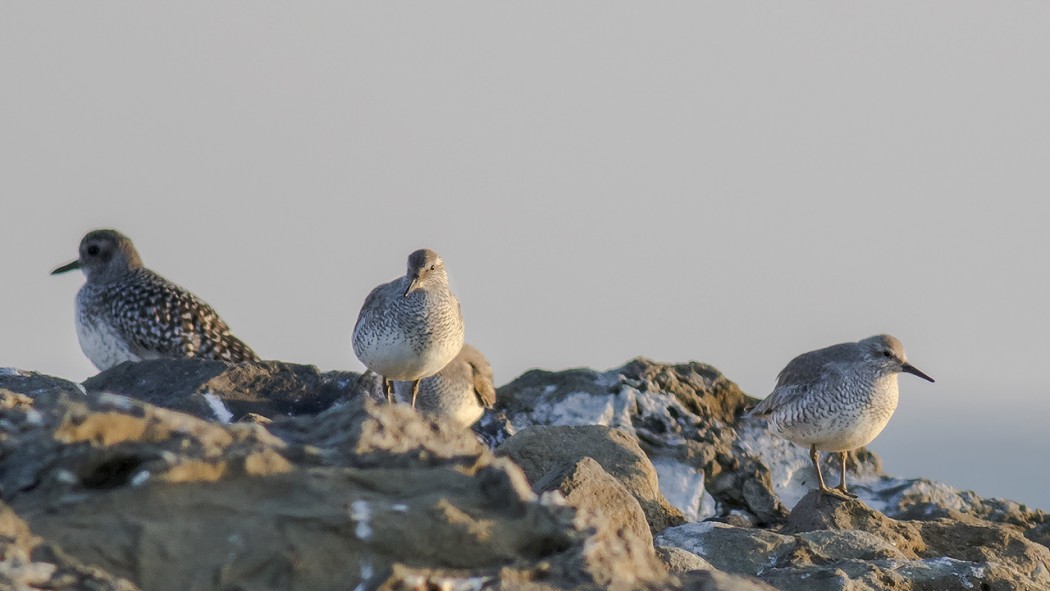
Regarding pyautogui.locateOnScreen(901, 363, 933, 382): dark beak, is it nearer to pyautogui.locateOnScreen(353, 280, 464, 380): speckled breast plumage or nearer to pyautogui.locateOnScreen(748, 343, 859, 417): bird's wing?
pyautogui.locateOnScreen(748, 343, 859, 417): bird's wing

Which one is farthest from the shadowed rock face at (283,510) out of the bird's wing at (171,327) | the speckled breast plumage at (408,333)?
the bird's wing at (171,327)

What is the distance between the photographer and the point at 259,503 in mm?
4598

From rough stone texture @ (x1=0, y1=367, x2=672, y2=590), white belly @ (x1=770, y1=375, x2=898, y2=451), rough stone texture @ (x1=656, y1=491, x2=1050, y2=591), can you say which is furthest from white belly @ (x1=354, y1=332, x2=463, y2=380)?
rough stone texture @ (x1=0, y1=367, x2=672, y2=590)

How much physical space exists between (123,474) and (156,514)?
184 millimetres

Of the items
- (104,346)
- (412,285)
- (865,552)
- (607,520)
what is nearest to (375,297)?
(412,285)

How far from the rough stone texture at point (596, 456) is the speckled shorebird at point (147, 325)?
4.96 meters

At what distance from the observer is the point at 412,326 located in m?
13.8

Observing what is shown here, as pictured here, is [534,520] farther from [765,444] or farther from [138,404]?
[765,444]

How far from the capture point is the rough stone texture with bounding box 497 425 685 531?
10.5 metres

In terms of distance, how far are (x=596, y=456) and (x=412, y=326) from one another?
11.1 feet

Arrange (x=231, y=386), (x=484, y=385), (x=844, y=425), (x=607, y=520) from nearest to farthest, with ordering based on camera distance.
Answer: (x=607, y=520) < (x=231, y=386) < (x=844, y=425) < (x=484, y=385)

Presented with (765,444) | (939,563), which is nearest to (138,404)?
(939,563)

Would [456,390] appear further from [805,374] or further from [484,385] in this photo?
[805,374]

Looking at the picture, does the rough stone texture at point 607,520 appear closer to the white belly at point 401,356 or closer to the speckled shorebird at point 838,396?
the white belly at point 401,356
